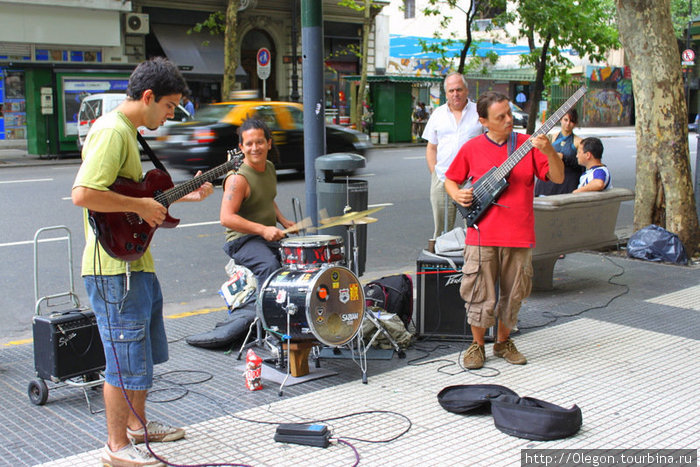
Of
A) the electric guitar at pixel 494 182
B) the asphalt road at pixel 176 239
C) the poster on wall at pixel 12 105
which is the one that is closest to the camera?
the electric guitar at pixel 494 182

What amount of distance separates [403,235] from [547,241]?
394 cm

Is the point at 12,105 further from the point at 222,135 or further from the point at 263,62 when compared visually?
the point at 222,135

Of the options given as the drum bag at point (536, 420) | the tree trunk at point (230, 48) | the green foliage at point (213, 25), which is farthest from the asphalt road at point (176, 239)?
the green foliage at point (213, 25)

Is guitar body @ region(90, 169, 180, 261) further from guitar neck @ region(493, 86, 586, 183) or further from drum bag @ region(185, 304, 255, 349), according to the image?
guitar neck @ region(493, 86, 586, 183)

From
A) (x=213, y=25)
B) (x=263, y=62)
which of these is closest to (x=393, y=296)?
(x=263, y=62)

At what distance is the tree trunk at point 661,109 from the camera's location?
8.83m

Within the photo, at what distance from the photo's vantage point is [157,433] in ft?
13.5

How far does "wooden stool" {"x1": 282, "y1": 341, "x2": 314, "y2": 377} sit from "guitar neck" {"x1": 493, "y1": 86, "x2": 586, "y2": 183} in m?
1.72

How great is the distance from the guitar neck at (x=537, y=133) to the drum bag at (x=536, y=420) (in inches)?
63.8

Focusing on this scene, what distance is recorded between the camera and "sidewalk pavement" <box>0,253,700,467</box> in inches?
158

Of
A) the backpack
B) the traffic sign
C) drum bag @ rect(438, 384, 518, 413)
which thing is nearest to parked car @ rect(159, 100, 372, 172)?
the traffic sign

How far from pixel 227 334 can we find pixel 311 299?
1.28m

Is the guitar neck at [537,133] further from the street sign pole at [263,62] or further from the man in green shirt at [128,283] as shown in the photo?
the street sign pole at [263,62]

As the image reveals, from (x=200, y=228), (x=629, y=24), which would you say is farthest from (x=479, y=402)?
(x=200, y=228)
